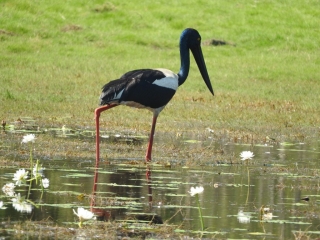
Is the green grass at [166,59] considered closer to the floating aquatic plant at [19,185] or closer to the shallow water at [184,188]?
the shallow water at [184,188]

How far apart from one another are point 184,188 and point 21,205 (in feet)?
5.57

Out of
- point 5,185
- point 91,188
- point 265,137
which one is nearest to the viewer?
point 5,185

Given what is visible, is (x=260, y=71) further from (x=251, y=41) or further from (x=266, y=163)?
(x=266, y=163)

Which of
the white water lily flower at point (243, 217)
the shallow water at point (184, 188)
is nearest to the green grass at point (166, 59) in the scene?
the shallow water at point (184, 188)

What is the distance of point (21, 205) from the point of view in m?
6.20

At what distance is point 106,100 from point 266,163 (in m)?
1.79

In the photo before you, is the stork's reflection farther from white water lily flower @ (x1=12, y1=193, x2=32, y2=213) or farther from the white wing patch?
the white wing patch

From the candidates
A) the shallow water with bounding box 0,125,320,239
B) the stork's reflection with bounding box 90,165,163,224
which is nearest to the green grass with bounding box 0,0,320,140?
the shallow water with bounding box 0,125,320,239

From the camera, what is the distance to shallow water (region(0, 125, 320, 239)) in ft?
19.6

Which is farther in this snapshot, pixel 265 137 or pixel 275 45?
pixel 275 45

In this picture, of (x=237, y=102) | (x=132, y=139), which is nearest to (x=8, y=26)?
(x=237, y=102)

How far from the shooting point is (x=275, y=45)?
21.3m

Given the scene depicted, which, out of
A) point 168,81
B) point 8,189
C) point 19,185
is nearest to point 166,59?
point 168,81

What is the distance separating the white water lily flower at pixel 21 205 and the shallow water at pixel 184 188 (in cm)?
5
